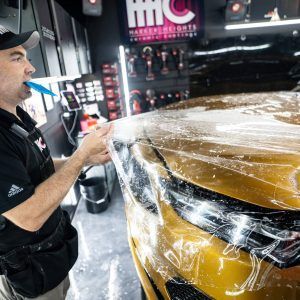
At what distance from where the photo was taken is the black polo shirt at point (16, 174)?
3.08ft

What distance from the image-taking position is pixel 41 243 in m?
1.20

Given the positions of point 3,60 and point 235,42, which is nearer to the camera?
point 3,60

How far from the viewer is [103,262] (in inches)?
87.4

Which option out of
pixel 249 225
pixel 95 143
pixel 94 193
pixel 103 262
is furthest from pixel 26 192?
pixel 94 193

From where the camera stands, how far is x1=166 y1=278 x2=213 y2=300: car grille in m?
1.03

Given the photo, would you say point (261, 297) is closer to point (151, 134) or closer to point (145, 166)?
point (145, 166)

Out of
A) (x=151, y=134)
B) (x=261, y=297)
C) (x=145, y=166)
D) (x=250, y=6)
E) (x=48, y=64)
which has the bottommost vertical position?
(x=261, y=297)

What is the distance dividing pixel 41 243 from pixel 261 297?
917 millimetres

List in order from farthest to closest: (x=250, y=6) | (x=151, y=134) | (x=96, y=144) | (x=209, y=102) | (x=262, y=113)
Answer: (x=250, y=6), (x=209, y=102), (x=262, y=113), (x=151, y=134), (x=96, y=144)

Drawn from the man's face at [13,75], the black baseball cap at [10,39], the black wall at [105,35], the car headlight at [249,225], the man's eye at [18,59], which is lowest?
the car headlight at [249,225]

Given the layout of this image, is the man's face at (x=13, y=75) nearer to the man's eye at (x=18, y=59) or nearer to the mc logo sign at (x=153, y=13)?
the man's eye at (x=18, y=59)

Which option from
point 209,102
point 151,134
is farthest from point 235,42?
point 151,134

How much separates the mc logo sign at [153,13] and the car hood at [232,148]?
305 cm

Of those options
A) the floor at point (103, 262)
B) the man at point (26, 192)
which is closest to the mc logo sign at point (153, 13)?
the floor at point (103, 262)
